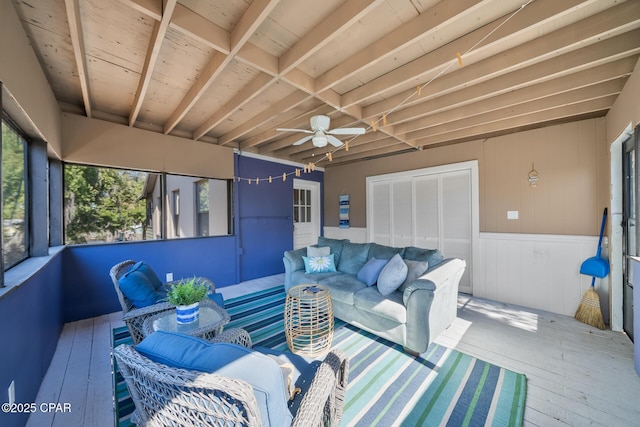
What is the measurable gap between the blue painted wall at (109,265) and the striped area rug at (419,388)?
96 cm

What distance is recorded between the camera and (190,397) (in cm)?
82

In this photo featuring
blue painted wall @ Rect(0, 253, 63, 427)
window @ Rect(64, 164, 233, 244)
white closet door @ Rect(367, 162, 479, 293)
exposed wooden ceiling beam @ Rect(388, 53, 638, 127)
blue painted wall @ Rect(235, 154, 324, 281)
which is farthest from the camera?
blue painted wall @ Rect(235, 154, 324, 281)

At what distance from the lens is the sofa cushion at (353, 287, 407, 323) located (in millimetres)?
2377

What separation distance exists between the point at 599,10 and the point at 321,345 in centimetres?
334

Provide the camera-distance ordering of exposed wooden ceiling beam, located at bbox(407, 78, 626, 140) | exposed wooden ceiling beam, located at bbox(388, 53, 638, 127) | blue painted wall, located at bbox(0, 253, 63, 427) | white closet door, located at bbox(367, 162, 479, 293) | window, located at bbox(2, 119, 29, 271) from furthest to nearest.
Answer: white closet door, located at bbox(367, 162, 479, 293)
exposed wooden ceiling beam, located at bbox(407, 78, 626, 140)
exposed wooden ceiling beam, located at bbox(388, 53, 638, 127)
window, located at bbox(2, 119, 29, 271)
blue painted wall, located at bbox(0, 253, 63, 427)

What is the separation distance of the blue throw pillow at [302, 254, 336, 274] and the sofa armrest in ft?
4.67

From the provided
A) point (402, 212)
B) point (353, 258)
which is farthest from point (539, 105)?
point (353, 258)

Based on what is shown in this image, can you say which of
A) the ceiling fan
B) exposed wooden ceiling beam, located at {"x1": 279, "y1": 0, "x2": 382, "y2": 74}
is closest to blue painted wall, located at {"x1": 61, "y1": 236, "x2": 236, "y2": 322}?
the ceiling fan

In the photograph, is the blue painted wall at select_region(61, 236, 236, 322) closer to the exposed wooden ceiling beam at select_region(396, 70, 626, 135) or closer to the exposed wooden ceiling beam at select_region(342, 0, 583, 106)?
the exposed wooden ceiling beam at select_region(342, 0, 583, 106)

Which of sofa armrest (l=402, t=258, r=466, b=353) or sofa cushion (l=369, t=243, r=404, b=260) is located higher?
sofa cushion (l=369, t=243, r=404, b=260)

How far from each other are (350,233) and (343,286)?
117 inches

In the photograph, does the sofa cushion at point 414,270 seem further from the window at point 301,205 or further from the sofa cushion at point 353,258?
the window at point 301,205

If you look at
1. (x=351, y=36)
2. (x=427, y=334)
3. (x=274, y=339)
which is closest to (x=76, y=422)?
(x=274, y=339)

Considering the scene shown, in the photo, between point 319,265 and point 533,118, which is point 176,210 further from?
point 533,118
